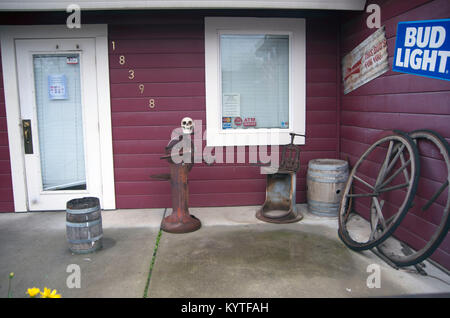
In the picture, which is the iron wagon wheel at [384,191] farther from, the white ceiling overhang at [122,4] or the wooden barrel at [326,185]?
the white ceiling overhang at [122,4]

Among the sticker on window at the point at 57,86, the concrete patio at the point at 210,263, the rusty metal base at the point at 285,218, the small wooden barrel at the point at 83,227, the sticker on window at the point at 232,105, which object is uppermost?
the sticker on window at the point at 57,86

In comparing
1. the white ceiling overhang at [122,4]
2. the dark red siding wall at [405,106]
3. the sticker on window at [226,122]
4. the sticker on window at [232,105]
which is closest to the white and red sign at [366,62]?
the dark red siding wall at [405,106]

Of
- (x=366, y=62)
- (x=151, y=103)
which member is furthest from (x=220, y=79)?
(x=366, y=62)

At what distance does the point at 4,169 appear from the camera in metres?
5.24

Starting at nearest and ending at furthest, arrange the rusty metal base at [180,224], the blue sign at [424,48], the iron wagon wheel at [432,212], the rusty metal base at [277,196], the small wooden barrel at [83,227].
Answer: the iron wagon wheel at [432,212] < the blue sign at [424,48] < the small wooden barrel at [83,227] < the rusty metal base at [180,224] < the rusty metal base at [277,196]

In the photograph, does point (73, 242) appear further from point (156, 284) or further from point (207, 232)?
point (207, 232)

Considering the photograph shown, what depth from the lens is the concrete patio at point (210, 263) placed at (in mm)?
3148

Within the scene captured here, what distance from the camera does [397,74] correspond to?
404 cm

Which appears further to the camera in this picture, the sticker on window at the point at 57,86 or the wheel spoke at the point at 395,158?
the sticker on window at the point at 57,86

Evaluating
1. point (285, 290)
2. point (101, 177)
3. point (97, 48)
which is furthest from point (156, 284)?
point (97, 48)

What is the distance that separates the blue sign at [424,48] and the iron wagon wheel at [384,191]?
2.10 ft

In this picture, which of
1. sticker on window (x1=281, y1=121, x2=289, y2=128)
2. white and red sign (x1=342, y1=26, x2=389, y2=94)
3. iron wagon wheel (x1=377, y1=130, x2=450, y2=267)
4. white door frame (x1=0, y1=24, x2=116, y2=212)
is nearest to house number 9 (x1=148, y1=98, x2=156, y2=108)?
white door frame (x1=0, y1=24, x2=116, y2=212)

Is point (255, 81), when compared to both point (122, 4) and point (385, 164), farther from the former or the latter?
point (385, 164)

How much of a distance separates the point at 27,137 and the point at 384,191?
450 cm
